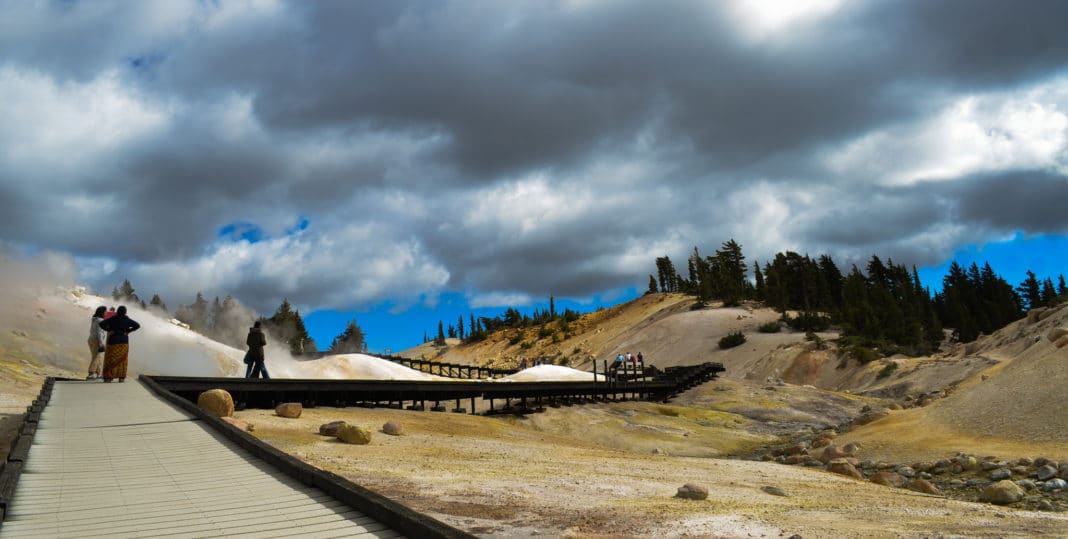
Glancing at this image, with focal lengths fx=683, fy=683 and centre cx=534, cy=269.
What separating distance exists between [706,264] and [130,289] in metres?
94.1

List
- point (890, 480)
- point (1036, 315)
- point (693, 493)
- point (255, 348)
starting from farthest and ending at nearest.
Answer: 1. point (1036, 315)
2. point (255, 348)
3. point (890, 480)
4. point (693, 493)

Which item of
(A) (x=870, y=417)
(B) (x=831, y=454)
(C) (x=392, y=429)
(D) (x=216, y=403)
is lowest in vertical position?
(B) (x=831, y=454)

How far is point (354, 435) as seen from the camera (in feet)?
50.7

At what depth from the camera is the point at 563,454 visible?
17828mm

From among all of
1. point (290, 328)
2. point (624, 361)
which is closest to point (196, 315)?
point (290, 328)

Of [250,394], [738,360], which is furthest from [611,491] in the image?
[738,360]

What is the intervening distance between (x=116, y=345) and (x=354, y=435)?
872 centimetres

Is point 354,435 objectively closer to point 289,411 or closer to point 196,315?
point 289,411

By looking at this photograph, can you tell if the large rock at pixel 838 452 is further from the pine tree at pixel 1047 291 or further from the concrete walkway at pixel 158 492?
the pine tree at pixel 1047 291

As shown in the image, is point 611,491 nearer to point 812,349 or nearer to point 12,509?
point 12,509

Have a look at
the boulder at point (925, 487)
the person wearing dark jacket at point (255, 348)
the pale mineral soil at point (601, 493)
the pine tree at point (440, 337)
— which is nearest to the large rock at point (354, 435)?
the pale mineral soil at point (601, 493)

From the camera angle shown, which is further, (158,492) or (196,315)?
(196,315)

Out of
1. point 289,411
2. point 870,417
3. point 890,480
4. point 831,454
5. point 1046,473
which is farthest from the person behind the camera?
point 870,417

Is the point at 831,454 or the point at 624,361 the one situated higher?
the point at 624,361
